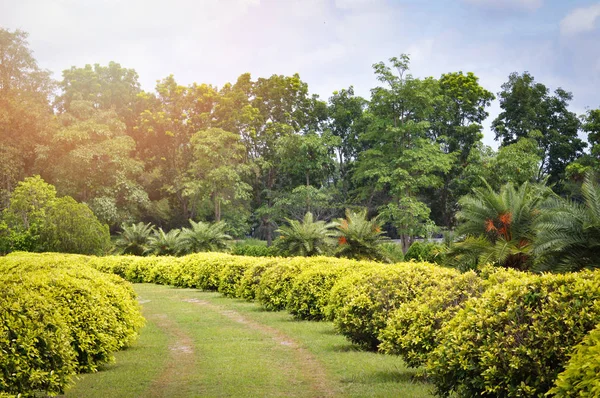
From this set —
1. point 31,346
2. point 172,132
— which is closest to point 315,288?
point 31,346

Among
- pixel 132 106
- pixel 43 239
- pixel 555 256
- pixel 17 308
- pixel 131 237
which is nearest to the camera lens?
pixel 17 308

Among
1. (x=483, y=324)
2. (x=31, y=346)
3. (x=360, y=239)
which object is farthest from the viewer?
(x=360, y=239)

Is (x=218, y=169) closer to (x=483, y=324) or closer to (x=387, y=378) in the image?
(x=387, y=378)

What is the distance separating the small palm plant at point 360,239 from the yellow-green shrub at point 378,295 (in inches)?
431

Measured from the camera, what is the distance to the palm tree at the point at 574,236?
30.8 feet

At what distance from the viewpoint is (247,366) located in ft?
25.7

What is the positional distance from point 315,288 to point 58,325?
653 centimetres

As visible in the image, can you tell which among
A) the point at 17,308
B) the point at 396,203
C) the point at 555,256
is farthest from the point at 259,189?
the point at 17,308

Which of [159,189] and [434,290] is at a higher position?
[159,189]

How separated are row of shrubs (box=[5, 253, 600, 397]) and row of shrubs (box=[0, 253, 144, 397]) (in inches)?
130

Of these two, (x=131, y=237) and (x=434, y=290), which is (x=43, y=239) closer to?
(x=131, y=237)

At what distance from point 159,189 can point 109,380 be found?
4072cm

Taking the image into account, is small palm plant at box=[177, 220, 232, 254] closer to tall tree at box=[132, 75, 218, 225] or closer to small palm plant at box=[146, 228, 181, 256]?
small palm plant at box=[146, 228, 181, 256]

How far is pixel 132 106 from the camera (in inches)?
2057
